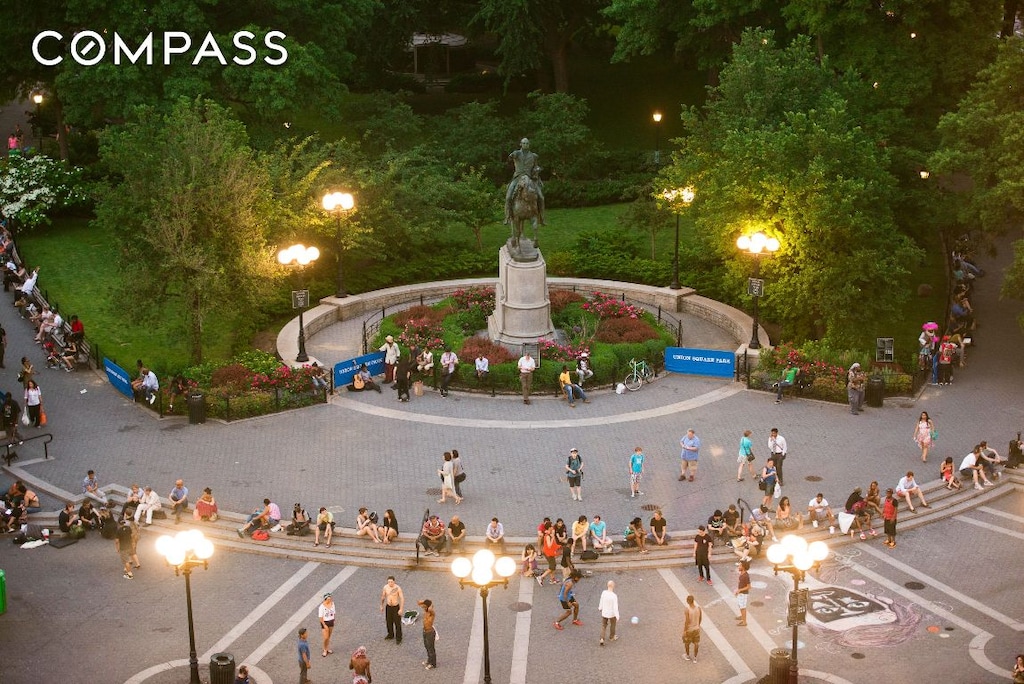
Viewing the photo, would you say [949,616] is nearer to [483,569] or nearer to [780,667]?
[780,667]

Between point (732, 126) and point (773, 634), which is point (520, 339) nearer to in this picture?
point (732, 126)

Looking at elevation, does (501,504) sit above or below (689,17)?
below

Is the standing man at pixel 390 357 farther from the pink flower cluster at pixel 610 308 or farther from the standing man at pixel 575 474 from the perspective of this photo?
the standing man at pixel 575 474

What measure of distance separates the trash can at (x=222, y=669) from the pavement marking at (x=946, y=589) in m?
12.9

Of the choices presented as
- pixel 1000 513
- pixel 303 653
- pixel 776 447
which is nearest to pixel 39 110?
pixel 776 447

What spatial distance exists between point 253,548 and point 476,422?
8.68 meters

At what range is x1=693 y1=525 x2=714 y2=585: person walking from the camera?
85.4 feet

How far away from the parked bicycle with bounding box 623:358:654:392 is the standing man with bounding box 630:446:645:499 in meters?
7.18

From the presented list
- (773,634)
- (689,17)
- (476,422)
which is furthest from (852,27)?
(773,634)

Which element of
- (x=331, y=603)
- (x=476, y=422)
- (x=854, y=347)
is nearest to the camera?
(x=331, y=603)

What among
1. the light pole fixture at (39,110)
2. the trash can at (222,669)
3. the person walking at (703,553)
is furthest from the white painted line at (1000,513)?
the light pole fixture at (39,110)

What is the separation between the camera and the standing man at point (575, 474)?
96.5ft

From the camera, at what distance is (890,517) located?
27641mm

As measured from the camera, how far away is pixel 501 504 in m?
29.8
